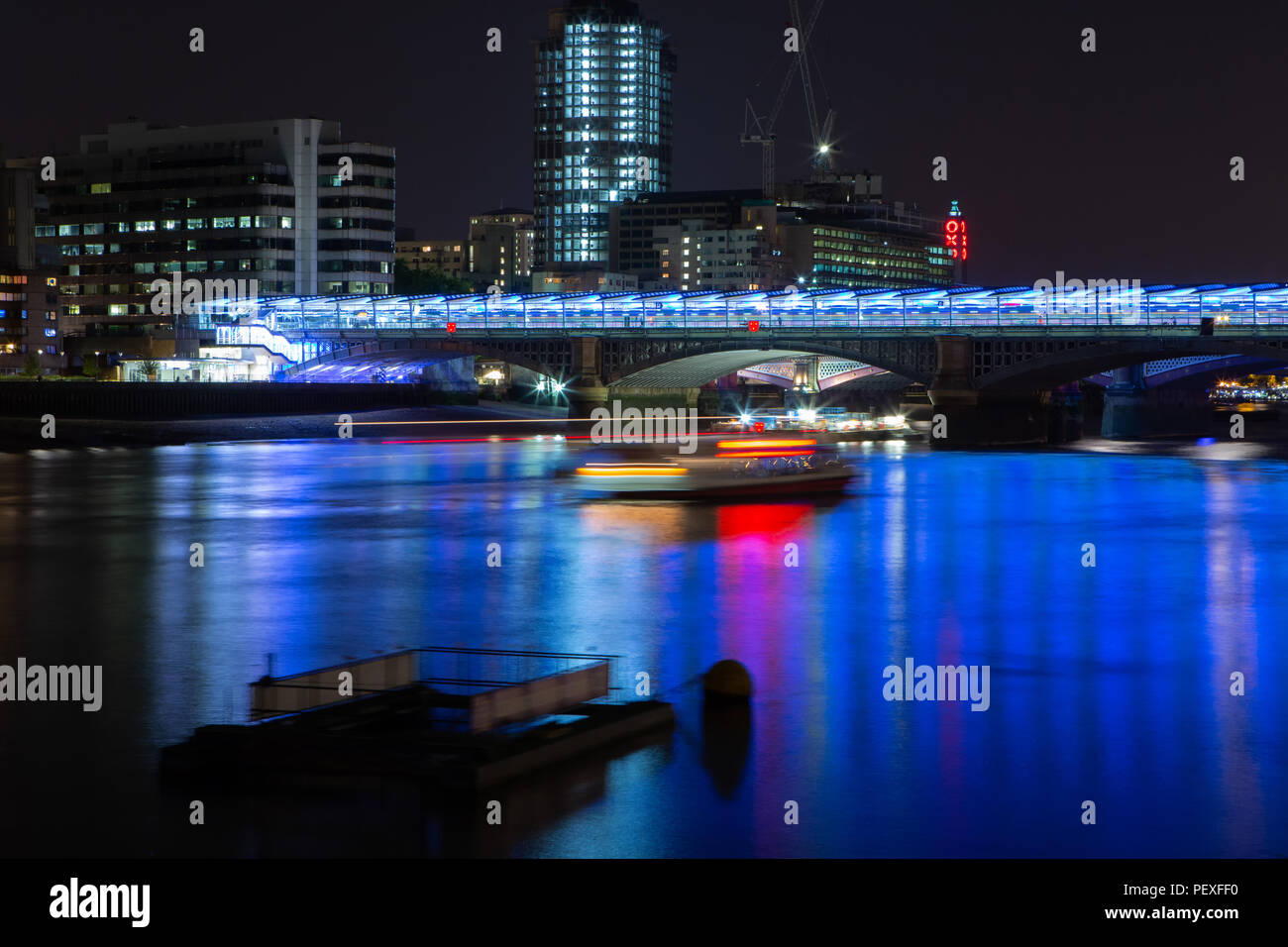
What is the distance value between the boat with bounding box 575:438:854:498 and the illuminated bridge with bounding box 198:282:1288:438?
4777cm

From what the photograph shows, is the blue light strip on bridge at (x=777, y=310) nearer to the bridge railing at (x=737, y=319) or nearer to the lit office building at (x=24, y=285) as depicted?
the bridge railing at (x=737, y=319)

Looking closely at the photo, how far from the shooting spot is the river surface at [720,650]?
50.2 ft

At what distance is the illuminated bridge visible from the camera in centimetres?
10481

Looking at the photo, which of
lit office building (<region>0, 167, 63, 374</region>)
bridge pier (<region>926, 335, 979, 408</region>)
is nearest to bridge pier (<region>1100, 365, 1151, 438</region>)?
bridge pier (<region>926, 335, 979, 408</region>)

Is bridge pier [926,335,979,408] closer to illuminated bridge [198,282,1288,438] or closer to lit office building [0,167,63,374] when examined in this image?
illuminated bridge [198,282,1288,438]

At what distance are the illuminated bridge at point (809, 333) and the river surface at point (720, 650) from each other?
162ft

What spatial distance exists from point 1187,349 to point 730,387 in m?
94.3

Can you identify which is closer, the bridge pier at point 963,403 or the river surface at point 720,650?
the river surface at point 720,650

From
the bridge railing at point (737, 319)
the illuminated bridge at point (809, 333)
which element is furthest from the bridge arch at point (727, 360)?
the bridge railing at point (737, 319)

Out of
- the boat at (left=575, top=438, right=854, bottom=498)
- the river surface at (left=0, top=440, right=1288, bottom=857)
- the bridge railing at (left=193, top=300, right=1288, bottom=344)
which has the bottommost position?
the river surface at (left=0, top=440, right=1288, bottom=857)

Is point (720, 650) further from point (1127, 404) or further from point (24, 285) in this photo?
point (24, 285)

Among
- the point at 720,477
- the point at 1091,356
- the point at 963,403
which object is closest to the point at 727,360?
the point at 963,403

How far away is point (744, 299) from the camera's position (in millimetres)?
130375

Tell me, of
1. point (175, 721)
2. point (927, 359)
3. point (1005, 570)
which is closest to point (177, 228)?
point (927, 359)
